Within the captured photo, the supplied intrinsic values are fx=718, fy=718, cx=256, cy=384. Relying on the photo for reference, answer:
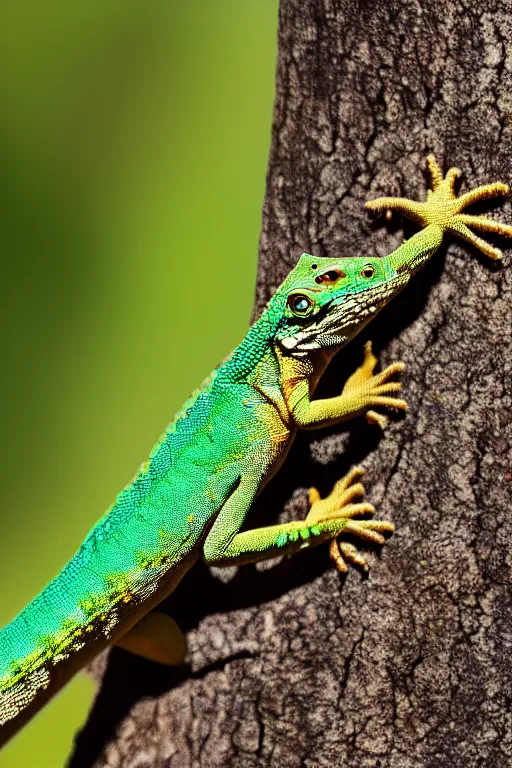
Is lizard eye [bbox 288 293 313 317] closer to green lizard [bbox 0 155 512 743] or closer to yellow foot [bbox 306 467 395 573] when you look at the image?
green lizard [bbox 0 155 512 743]

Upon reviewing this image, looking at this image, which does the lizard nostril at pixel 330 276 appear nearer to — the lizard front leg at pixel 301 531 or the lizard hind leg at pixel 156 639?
the lizard front leg at pixel 301 531

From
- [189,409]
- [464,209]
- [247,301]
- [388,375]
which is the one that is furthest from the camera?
[247,301]

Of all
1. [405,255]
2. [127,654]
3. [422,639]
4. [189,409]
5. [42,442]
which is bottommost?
[42,442]

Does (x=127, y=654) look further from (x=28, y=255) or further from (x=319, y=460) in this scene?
(x=28, y=255)

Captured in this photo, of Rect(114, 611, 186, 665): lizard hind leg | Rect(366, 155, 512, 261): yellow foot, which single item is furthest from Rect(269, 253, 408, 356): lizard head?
Rect(114, 611, 186, 665): lizard hind leg

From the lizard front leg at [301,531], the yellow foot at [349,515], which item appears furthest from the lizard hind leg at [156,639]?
the yellow foot at [349,515]

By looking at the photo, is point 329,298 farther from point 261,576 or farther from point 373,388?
point 261,576

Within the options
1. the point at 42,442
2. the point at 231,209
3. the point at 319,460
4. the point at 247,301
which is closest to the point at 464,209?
the point at 319,460
